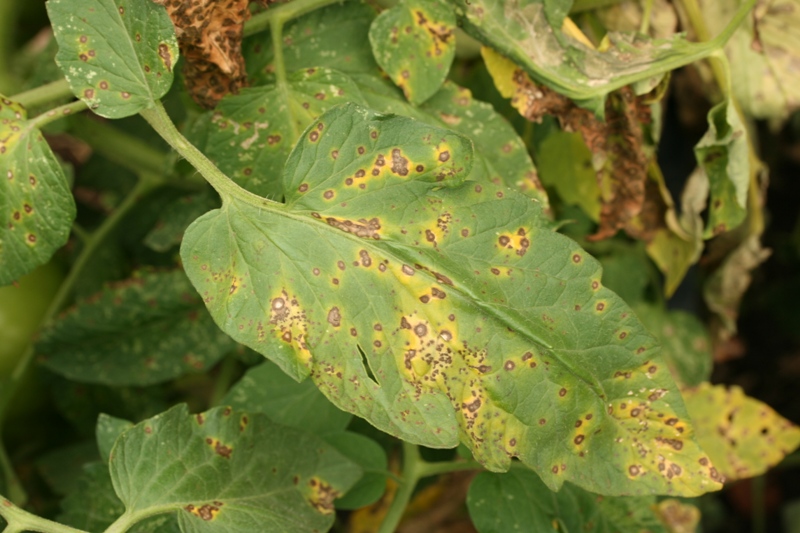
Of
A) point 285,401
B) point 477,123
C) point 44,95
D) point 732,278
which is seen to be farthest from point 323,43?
Answer: point 732,278

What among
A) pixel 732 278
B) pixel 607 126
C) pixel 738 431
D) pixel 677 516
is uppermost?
pixel 607 126

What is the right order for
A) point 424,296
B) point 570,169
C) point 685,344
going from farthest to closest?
point 685,344, point 570,169, point 424,296

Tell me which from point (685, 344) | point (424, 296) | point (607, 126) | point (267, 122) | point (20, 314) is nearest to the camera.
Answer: point (424, 296)

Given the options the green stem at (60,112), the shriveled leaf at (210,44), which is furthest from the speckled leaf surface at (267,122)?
the green stem at (60,112)

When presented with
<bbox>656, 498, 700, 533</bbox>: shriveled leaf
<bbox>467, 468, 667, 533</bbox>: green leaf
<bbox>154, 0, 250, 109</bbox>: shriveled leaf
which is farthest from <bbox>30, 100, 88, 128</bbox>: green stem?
<bbox>656, 498, 700, 533</bbox>: shriveled leaf

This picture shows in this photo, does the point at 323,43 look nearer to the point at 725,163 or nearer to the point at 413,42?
the point at 413,42

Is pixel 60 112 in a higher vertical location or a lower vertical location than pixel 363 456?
higher

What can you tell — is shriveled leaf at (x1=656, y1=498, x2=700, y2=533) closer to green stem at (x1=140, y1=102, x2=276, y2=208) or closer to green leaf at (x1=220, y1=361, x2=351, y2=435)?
green leaf at (x1=220, y1=361, x2=351, y2=435)

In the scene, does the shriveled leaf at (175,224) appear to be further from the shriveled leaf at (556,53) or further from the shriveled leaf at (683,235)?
the shriveled leaf at (683,235)
